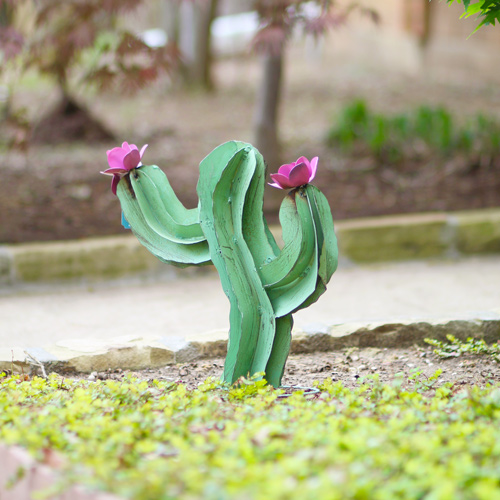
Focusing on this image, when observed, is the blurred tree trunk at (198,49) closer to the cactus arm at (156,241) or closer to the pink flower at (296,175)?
the cactus arm at (156,241)

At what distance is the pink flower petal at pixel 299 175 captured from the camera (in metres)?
2.46

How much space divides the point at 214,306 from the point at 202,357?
107cm

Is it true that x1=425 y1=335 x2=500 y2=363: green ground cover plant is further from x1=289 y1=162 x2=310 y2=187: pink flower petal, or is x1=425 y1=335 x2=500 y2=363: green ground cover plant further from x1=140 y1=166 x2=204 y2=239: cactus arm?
x1=140 y1=166 x2=204 y2=239: cactus arm

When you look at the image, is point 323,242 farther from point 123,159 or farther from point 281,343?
point 123,159

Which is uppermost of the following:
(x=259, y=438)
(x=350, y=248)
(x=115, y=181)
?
(x=115, y=181)

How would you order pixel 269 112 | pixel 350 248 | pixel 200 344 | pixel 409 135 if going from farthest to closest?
pixel 409 135 → pixel 269 112 → pixel 350 248 → pixel 200 344

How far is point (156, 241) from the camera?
2.70 m

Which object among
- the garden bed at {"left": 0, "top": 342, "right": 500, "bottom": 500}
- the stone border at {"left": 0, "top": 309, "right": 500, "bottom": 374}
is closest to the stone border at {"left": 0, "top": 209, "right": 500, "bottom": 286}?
the stone border at {"left": 0, "top": 309, "right": 500, "bottom": 374}

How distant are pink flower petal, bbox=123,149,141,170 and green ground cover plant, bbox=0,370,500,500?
2.77 feet

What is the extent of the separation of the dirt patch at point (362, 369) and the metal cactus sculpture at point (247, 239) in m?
0.37

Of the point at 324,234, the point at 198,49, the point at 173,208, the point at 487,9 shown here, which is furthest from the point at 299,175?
the point at 198,49

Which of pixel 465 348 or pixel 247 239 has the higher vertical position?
pixel 247 239

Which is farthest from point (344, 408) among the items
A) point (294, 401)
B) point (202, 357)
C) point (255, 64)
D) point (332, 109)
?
point (255, 64)

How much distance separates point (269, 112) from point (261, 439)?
Result: 4.17 meters
